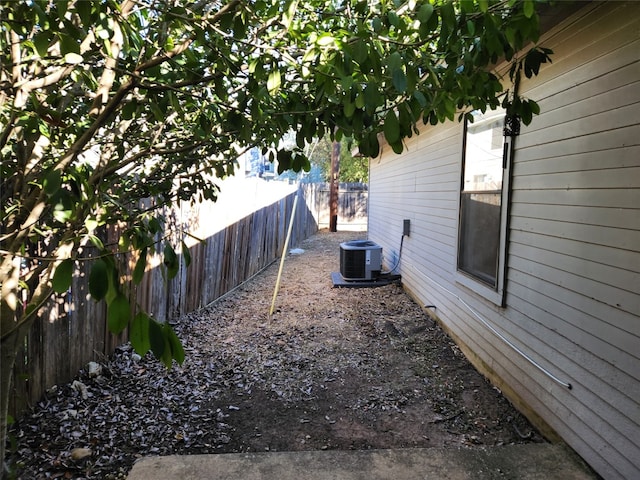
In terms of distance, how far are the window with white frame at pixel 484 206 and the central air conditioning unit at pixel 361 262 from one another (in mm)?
3421

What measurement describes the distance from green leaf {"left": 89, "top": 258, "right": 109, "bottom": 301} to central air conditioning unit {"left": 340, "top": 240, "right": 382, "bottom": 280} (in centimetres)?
720

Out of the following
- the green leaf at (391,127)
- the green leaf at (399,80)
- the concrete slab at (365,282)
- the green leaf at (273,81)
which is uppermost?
the green leaf at (273,81)

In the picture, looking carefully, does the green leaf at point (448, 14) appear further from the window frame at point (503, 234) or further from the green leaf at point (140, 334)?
the window frame at point (503, 234)

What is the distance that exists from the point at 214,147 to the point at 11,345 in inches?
60.6

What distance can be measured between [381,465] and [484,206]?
2657mm

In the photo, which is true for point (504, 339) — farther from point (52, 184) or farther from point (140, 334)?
point (52, 184)

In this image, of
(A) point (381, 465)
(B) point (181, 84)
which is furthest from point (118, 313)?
(A) point (381, 465)

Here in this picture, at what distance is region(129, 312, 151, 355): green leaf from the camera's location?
93 cm

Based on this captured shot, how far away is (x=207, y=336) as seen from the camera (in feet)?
16.9

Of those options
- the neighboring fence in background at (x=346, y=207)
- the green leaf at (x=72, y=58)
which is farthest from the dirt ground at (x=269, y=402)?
the neighboring fence in background at (x=346, y=207)

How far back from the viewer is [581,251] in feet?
8.60

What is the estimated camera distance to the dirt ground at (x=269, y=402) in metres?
2.90

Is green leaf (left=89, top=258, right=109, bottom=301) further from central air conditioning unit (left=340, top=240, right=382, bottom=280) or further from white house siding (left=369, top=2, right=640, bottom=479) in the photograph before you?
central air conditioning unit (left=340, top=240, right=382, bottom=280)

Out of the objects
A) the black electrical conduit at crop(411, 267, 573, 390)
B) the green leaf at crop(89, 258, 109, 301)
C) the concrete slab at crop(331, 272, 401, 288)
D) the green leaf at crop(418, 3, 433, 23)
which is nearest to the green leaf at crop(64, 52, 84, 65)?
the green leaf at crop(89, 258, 109, 301)
